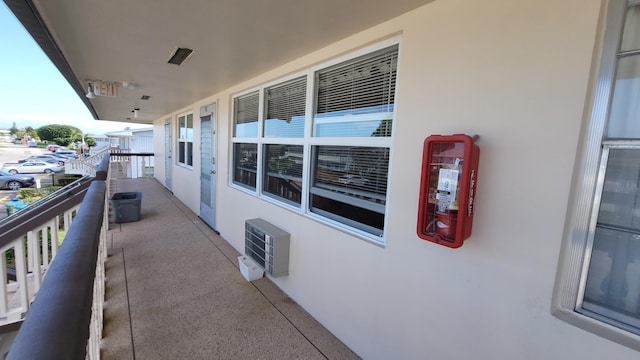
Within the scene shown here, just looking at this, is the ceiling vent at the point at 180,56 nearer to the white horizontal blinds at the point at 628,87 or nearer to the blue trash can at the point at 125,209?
the white horizontal blinds at the point at 628,87

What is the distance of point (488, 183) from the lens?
1394mm

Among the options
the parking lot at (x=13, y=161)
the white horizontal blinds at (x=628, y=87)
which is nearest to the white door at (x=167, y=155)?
the parking lot at (x=13, y=161)

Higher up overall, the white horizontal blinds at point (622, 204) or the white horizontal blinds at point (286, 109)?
the white horizontal blinds at point (286, 109)

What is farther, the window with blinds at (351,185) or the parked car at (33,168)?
the parked car at (33,168)

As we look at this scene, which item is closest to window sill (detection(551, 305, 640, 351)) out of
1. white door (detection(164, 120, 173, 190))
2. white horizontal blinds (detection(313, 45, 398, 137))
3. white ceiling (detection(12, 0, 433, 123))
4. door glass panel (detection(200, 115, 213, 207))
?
white horizontal blinds (detection(313, 45, 398, 137))

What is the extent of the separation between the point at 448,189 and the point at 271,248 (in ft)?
6.22

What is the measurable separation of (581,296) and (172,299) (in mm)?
3025

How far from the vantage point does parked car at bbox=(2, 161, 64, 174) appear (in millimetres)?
17416

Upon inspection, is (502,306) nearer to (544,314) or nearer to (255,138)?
(544,314)

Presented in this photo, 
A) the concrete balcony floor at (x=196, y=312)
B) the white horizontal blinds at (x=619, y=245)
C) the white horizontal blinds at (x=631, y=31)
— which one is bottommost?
the concrete balcony floor at (x=196, y=312)

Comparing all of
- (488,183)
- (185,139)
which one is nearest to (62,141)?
(185,139)

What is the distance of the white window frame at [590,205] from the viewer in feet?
3.50

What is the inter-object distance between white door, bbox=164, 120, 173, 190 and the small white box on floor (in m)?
5.78

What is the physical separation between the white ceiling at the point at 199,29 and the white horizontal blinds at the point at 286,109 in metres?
0.25
